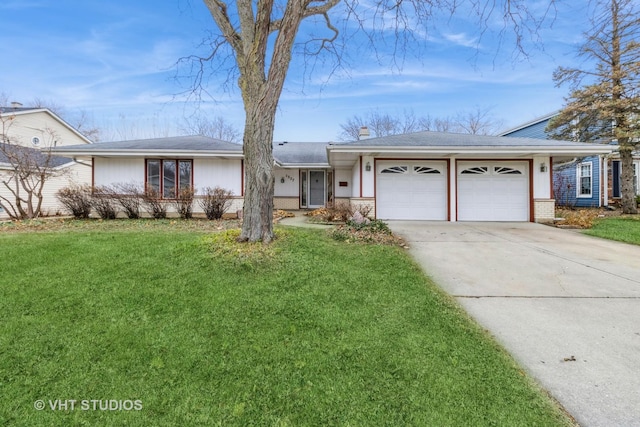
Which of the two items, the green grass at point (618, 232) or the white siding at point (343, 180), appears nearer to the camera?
the green grass at point (618, 232)

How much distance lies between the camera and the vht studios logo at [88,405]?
1.97 metres

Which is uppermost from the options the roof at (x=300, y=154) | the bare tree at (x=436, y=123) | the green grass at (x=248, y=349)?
the bare tree at (x=436, y=123)

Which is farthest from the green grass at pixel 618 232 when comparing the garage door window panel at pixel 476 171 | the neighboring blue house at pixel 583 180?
the neighboring blue house at pixel 583 180

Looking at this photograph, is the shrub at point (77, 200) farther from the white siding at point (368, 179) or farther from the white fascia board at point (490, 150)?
the white siding at point (368, 179)

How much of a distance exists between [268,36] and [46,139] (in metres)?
22.6

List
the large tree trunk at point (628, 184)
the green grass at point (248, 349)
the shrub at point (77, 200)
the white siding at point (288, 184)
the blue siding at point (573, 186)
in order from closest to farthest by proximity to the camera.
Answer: the green grass at point (248, 349) → the shrub at point (77, 200) → the large tree trunk at point (628, 184) → the blue siding at point (573, 186) → the white siding at point (288, 184)

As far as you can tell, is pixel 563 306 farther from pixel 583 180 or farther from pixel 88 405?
pixel 583 180

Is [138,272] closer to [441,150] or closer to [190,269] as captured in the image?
[190,269]

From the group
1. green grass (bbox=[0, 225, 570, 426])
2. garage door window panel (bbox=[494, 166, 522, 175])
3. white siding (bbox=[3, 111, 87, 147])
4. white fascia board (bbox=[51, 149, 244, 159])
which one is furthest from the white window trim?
white siding (bbox=[3, 111, 87, 147])

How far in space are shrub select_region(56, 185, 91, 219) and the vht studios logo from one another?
11.3 metres

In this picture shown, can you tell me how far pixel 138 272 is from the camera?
170 inches

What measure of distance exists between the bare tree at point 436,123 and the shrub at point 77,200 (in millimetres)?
25439

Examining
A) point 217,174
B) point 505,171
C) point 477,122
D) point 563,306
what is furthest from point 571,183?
point 217,174

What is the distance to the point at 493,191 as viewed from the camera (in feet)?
37.7
